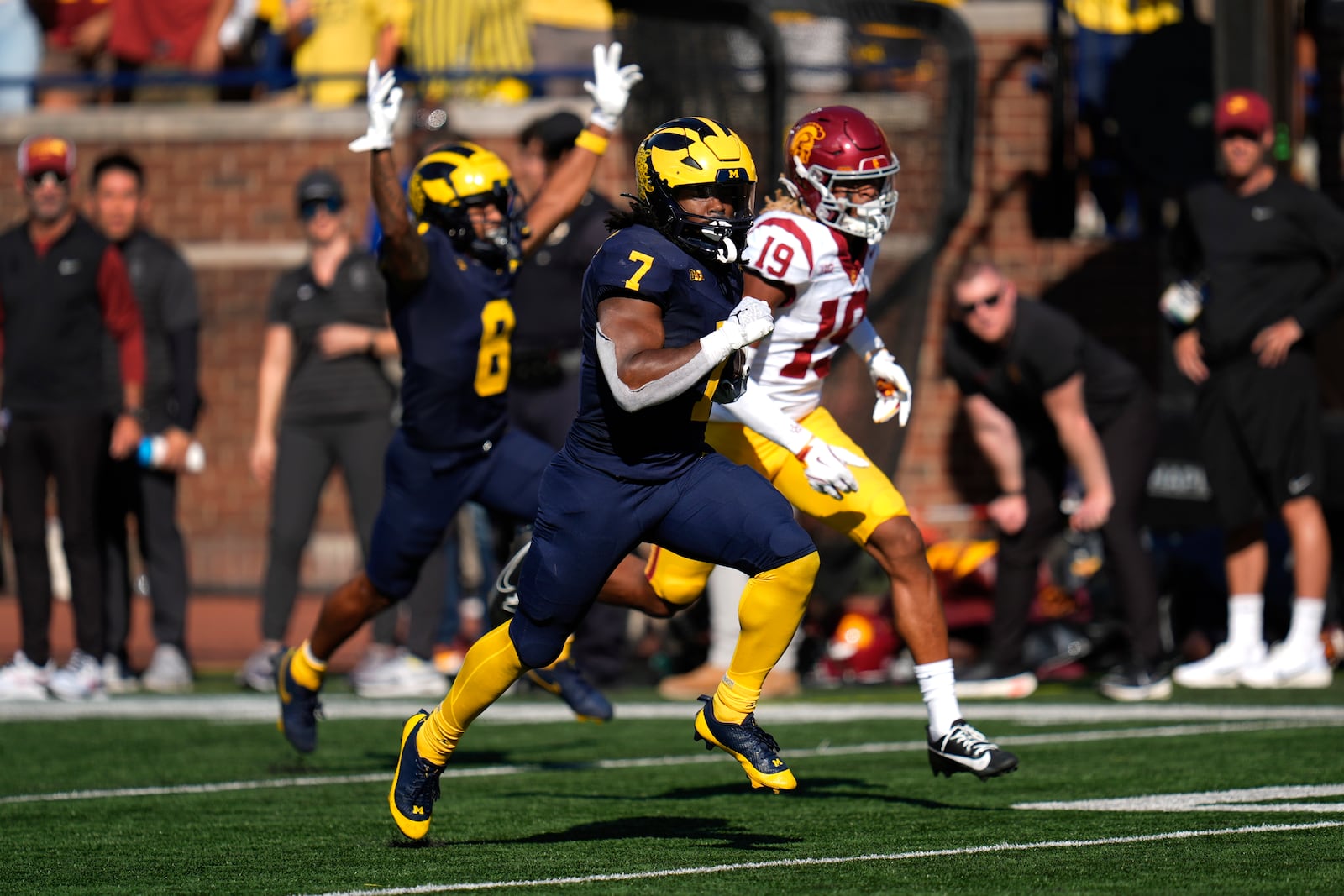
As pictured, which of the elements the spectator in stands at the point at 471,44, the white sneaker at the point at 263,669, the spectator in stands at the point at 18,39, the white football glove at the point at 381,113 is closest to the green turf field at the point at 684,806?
the white sneaker at the point at 263,669

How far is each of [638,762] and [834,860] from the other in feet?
7.14

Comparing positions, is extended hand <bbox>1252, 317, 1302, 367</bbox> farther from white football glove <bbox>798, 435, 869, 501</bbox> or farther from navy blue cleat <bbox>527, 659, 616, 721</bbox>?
white football glove <bbox>798, 435, 869, 501</bbox>

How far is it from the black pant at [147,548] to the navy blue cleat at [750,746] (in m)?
5.30

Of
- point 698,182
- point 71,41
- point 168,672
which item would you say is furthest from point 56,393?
point 71,41

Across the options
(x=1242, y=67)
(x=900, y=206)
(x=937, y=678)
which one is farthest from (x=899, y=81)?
(x=937, y=678)

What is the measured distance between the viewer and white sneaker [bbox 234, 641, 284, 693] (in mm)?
9586

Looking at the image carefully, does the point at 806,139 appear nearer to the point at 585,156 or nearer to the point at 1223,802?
the point at 585,156

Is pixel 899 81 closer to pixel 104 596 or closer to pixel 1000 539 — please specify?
pixel 1000 539

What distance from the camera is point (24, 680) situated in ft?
30.9

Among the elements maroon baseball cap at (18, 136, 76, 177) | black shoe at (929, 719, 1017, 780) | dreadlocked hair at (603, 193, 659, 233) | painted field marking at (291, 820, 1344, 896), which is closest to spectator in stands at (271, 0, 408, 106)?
maroon baseball cap at (18, 136, 76, 177)

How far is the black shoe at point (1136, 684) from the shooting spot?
8859 mm

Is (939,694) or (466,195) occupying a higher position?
(466,195)

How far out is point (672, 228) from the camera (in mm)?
5387

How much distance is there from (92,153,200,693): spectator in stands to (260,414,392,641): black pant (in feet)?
1.92
